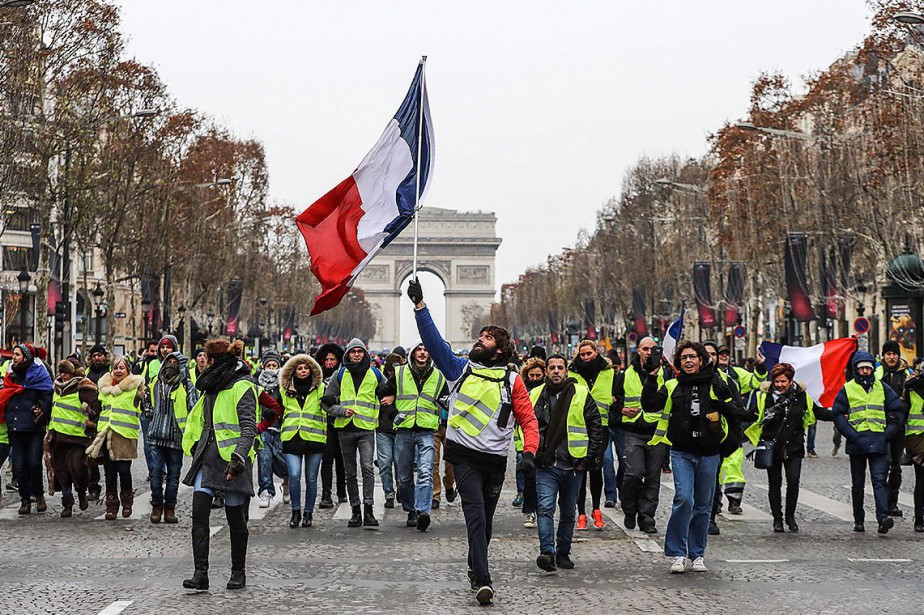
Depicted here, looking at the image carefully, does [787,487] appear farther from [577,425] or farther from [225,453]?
[225,453]

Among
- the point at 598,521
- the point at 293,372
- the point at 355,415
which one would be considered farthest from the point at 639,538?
the point at 293,372

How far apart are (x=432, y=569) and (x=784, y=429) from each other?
425cm

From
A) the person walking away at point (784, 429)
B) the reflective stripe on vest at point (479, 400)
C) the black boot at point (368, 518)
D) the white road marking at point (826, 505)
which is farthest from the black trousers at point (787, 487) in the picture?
the reflective stripe on vest at point (479, 400)

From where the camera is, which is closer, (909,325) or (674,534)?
(674,534)

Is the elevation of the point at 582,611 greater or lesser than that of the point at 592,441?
lesser

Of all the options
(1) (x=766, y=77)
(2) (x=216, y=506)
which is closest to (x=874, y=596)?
(2) (x=216, y=506)

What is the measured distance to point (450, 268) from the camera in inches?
5832

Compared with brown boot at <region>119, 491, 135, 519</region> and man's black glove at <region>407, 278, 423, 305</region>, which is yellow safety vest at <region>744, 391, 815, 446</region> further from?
brown boot at <region>119, 491, 135, 519</region>

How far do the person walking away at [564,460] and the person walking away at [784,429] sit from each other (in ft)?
9.30

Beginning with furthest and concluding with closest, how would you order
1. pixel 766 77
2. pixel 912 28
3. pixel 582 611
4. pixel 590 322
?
1. pixel 590 322
2. pixel 766 77
3. pixel 912 28
4. pixel 582 611

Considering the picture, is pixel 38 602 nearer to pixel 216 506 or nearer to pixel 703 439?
pixel 703 439

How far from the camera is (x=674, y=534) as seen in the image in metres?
11.8

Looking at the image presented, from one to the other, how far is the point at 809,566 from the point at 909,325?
81.5 feet

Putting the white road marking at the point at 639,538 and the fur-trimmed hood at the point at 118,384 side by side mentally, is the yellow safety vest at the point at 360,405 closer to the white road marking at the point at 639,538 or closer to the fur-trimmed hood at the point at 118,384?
the fur-trimmed hood at the point at 118,384
